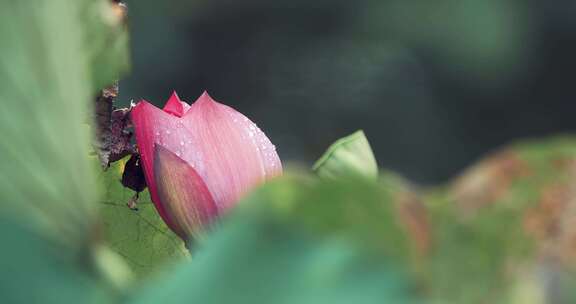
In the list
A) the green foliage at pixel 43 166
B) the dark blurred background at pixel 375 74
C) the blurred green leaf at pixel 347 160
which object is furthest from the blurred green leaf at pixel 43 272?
the dark blurred background at pixel 375 74

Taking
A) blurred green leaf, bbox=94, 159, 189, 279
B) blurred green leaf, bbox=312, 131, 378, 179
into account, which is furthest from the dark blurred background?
blurred green leaf, bbox=312, 131, 378, 179

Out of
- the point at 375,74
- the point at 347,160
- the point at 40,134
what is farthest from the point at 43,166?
the point at 375,74

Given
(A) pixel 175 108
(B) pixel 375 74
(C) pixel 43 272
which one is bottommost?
(C) pixel 43 272

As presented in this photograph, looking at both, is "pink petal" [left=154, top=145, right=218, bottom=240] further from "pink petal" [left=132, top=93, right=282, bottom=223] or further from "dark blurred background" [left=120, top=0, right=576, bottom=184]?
"dark blurred background" [left=120, top=0, right=576, bottom=184]

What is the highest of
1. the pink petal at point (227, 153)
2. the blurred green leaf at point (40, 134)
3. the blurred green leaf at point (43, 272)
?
the pink petal at point (227, 153)

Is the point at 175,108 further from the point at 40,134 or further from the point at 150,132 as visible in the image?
the point at 40,134

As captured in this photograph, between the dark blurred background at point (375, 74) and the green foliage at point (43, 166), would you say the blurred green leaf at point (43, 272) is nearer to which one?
the green foliage at point (43, 166)

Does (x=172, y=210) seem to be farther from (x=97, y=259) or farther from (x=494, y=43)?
(x=494, y=43)
